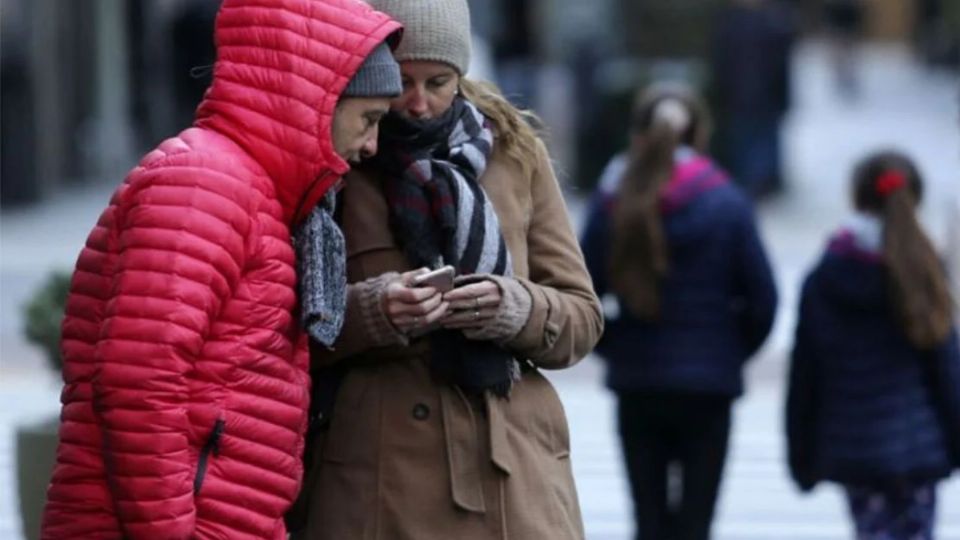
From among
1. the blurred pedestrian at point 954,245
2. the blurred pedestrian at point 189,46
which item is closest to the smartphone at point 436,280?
the blurred pedestrian at point 954,245

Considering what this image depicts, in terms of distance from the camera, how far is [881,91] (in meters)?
35.8

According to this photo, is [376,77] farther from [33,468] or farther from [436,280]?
[33,468]

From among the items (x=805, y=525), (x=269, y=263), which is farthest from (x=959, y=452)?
(x=269, y=263)

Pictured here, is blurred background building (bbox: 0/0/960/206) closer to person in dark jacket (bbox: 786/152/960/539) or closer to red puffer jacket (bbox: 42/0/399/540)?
person in dark jacket (bbox: 786/152/960/539)

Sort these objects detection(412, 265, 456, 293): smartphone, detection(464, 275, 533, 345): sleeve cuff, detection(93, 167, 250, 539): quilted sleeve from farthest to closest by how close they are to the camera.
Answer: detection(464, 275, 533, 345): sleeve cuff < detection(412, 265, 456, 293): smartphone < detection(93, 167, 250, 539): quilted sleeve

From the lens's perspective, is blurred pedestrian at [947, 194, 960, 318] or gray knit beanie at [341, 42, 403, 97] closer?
gray knit beanie at [341, 42, 403, 97]

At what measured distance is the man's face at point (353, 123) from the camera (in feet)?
13.3

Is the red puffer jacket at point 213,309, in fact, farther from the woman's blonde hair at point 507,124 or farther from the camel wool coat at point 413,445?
the woman's blonde hair at point 507,124

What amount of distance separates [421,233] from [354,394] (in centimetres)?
32

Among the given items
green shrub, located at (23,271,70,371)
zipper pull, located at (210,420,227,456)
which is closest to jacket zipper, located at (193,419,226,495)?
zipper pull, located at (210,420,227,456)

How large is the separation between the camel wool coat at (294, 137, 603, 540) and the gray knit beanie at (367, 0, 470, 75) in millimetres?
250

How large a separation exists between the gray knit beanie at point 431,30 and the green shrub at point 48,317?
3504 mm

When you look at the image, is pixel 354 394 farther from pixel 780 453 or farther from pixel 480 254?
pixel 780 453

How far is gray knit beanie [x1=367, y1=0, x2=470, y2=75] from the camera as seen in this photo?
429 centimetres
